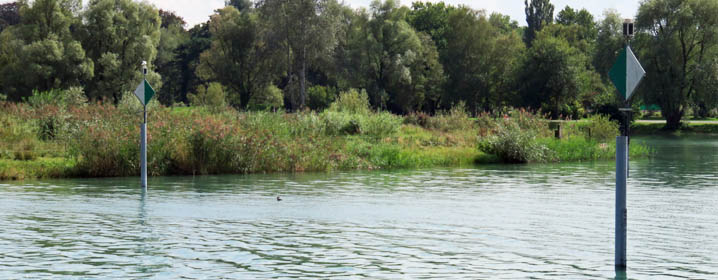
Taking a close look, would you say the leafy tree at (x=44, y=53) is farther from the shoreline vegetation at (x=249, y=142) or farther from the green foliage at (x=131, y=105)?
the shoreline vegetation at (x=249, y=142)

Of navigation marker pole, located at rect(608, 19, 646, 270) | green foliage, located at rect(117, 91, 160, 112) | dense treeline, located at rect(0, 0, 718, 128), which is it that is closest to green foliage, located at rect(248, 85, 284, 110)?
dense treeline, located at rect(0, 0, 718, 128)

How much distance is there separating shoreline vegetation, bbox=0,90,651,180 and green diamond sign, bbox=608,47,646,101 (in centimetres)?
2211

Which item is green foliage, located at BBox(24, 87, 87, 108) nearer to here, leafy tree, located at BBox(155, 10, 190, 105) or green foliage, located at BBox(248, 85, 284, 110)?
green foliage, located at BBox(248, 85, 284, 110)

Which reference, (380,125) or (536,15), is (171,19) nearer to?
(536,15)

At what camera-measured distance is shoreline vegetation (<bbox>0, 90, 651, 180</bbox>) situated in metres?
31.0

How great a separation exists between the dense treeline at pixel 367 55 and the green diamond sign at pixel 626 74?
59261 mm

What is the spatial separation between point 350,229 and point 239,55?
78.6 meters

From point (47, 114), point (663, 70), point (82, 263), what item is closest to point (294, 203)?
point (82, 263)

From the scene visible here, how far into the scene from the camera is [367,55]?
3711 inches

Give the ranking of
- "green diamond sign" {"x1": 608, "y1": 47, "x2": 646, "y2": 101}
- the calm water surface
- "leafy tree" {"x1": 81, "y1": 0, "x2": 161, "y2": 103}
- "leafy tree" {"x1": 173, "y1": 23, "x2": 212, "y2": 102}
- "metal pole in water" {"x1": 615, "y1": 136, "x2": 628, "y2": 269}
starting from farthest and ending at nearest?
1. "leafy tree" {"x1": 173, "y1": 23, "x2": 212, "y2": 102}
2. "leafy tree" {"x1": 81, "y1": 0, "x2": 161, "y2": 103}
3. the calm water surface
4. "metal pole in water" {"x1": 615, "y1": 136, "x2": 628, "y2": 269}
5. "green diamond sign" {"x1": 608, "y1": 47, "x2": 646, "y2": 101}

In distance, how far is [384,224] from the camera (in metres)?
18.6

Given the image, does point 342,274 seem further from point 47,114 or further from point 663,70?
point 663,70

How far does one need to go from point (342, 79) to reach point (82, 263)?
85525 mm

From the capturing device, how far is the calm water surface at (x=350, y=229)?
13188mm
